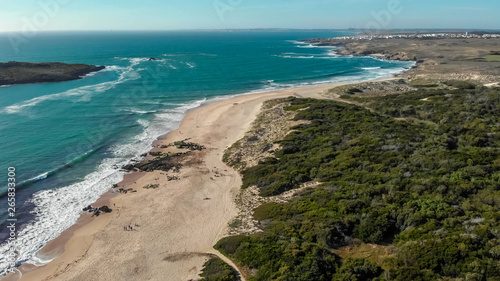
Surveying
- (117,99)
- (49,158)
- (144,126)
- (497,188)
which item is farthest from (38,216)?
(117,99)

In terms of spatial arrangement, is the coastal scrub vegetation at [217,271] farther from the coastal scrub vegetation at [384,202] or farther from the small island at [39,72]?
the small island at [39,72]

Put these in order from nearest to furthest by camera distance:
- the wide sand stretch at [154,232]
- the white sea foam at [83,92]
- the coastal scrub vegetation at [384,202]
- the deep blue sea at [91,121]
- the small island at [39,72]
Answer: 1. the coastal scrub vegetation at [384,202]
2. the wide sand stretch at [154,232]
3. the deep blue sea at [91,121]
4. the white sea foam at [83,92]
5. the small island at [39,72]

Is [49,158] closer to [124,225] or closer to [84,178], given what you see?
[84,178]

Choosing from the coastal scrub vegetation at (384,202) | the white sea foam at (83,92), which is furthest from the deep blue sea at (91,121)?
the coastal scrub vegetation at (384,202)

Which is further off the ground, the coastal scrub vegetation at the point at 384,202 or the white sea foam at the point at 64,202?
the coastal scrub vegetation at the point at 384,202

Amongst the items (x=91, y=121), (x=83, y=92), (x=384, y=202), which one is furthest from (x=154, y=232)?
(x=83, y=92)

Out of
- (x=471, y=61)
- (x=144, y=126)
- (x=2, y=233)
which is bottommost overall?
(x=2, y=233)

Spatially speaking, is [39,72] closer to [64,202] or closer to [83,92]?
[83,92]
